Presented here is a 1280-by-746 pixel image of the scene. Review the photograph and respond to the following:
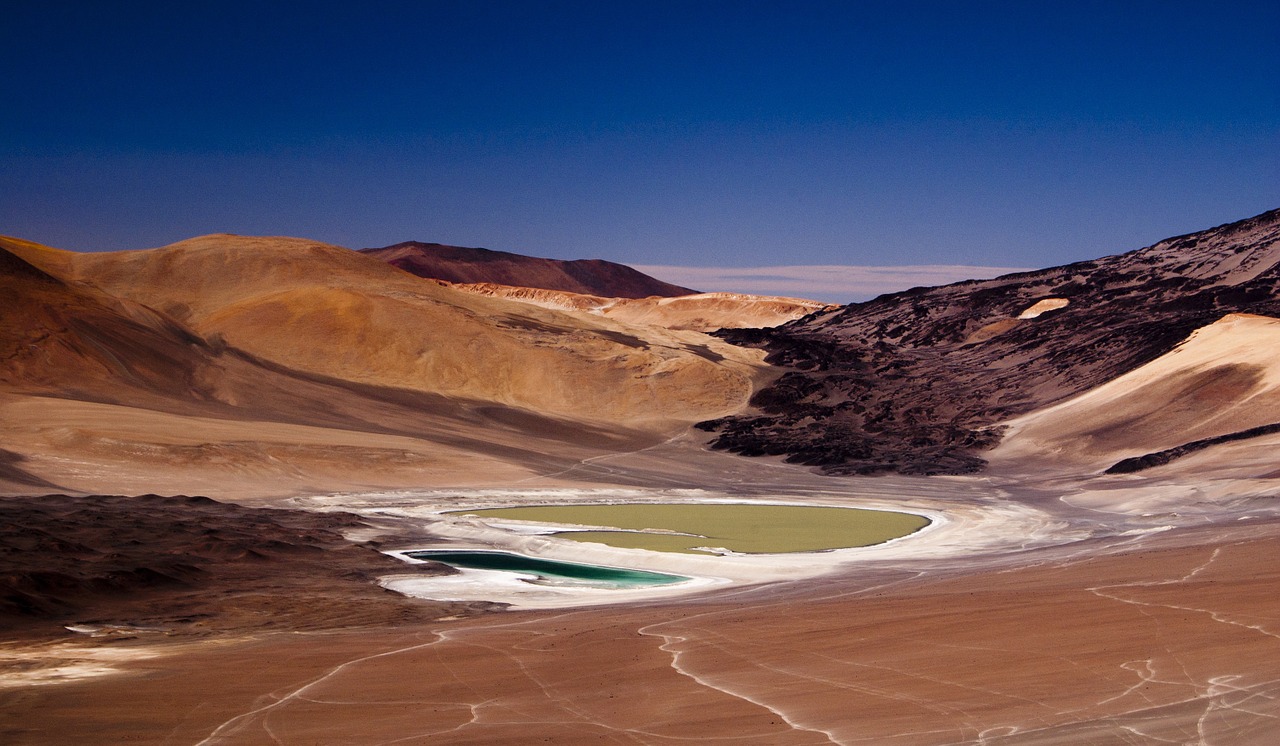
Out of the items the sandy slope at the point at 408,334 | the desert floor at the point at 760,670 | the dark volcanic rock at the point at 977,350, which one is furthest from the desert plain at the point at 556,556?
the dark volcanic rock at the point at 977,350

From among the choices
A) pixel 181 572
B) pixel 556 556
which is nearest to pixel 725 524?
pixel 556 556

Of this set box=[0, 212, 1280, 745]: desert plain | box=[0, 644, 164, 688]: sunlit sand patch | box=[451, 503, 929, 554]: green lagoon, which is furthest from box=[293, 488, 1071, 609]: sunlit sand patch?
box=[0, 644, 164, 688]: sunlit sand patch

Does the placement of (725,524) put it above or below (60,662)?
below

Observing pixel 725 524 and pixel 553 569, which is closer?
pixel 553 569

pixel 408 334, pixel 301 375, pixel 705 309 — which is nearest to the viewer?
pixel 301 375

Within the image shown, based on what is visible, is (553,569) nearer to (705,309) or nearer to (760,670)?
(760,670)

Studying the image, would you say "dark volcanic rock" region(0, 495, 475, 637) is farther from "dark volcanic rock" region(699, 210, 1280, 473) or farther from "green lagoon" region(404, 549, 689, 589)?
"dark volcanic rock" region(699, 210, 1280, 473)

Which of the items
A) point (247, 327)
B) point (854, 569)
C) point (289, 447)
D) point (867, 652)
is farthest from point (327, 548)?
point (247, 327)

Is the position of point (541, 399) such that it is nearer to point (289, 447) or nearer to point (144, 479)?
point (289, 447)
